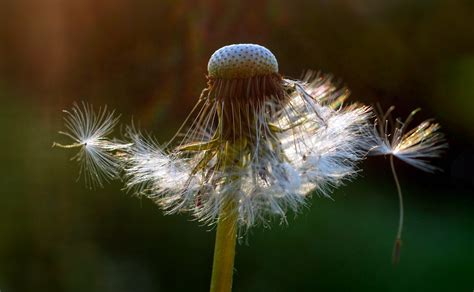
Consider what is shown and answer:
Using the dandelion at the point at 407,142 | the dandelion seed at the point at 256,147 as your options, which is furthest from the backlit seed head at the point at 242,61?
the dandelion at the point at 407,142

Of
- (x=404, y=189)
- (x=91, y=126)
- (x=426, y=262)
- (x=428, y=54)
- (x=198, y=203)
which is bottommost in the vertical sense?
(x=198, y=203)

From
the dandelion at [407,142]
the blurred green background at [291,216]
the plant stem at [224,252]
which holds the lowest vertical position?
the plant stem at [224,252]

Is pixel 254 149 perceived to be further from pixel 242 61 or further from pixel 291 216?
pixel 291 216

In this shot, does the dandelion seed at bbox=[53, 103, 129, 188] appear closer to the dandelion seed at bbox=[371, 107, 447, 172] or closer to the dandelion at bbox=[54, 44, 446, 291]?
the dandelion at bbox=[54, 44, 446, 291]

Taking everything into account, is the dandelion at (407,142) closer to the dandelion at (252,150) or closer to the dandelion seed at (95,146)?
the dandelion at (252,150)

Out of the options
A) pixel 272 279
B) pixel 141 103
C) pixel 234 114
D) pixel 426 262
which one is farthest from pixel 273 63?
pixel 141 103

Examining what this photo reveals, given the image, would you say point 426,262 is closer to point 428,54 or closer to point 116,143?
point 428,54
